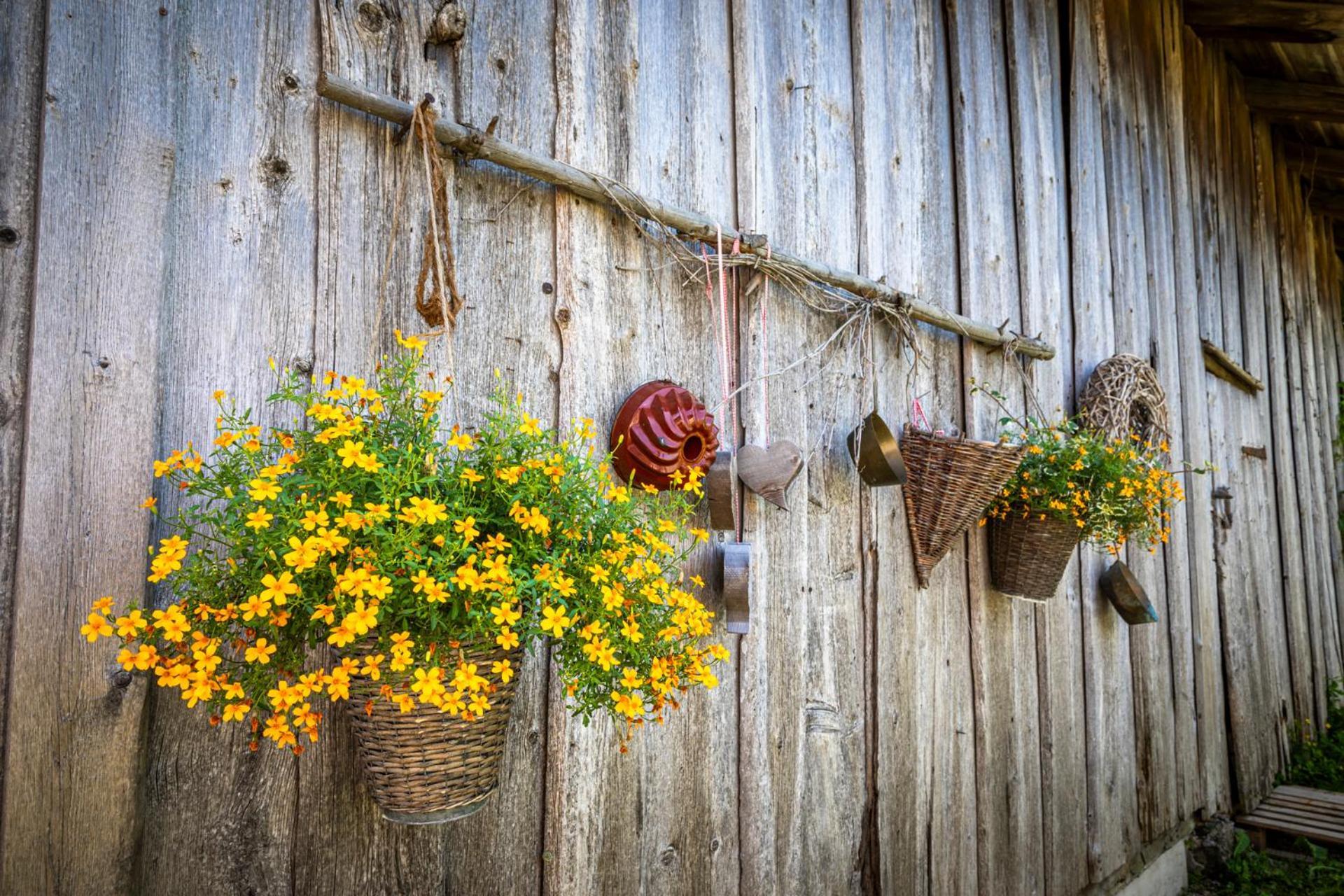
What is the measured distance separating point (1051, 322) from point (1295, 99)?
3781 mm

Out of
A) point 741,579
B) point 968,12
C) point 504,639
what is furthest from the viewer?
point 968,12

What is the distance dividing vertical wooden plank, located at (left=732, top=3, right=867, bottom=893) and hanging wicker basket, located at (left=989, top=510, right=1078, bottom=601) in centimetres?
65

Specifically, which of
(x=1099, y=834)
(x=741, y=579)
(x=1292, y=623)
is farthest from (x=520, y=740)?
(x=1292, y=623)

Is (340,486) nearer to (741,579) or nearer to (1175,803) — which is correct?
(741,579)

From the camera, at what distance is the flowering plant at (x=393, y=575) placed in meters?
0.91

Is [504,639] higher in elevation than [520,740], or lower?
higher

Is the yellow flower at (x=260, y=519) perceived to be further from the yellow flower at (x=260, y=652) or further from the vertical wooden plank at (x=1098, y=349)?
the vertical wooden plank at (x=1098, y=349)

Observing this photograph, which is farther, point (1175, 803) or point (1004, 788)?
point (1175, 803)

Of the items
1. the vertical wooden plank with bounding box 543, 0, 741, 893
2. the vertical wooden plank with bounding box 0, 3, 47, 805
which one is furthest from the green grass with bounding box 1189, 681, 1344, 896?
the vertical wooden plank with bounding box 0, 3, 47, 805

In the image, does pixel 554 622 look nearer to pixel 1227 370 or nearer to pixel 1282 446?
pixel 1227 370

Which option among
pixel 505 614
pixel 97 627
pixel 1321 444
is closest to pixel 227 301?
pixel 97 627

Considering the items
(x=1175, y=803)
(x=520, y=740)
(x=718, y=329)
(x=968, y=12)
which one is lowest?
(x=1175, y=803)

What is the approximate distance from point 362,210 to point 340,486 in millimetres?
546

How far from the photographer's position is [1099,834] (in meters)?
3.01
